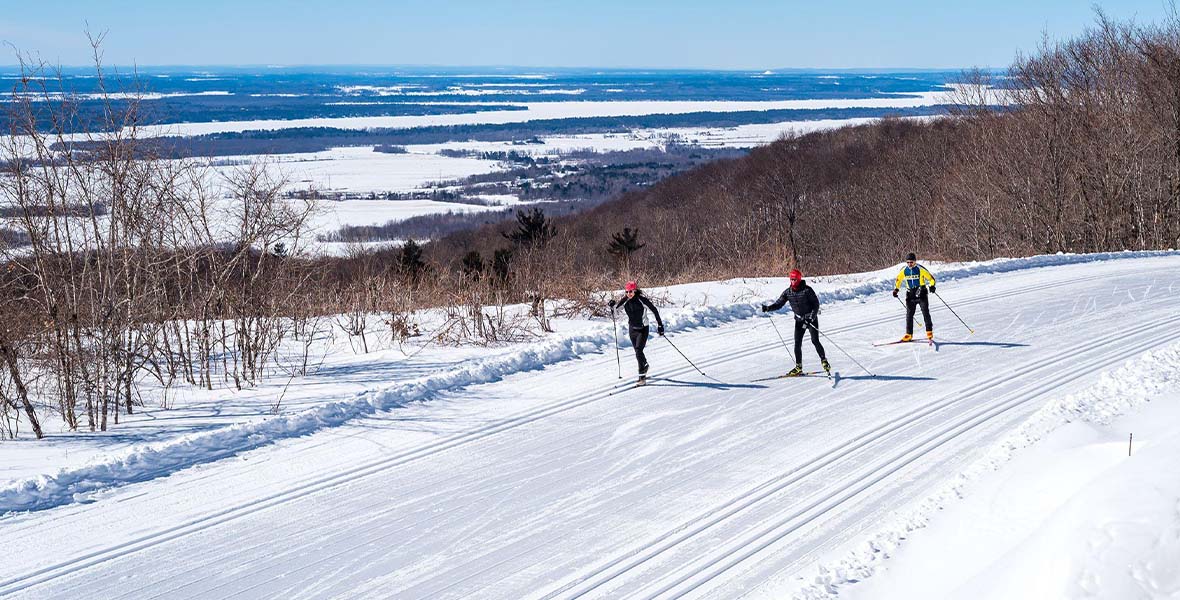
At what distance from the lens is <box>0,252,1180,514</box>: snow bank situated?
30.7 ft

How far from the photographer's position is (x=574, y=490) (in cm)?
982

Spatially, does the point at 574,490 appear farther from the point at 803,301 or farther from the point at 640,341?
the point at 803,301

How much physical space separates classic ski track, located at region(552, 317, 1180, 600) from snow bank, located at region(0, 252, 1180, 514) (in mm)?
809

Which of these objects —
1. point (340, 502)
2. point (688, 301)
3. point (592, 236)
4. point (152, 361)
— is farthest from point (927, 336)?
point (592, 236)

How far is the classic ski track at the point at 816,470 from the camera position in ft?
25.9

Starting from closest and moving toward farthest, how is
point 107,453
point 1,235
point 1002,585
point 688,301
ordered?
1. point 1002,585
2. point 107,453
3. point 1,235
4. point 688,301

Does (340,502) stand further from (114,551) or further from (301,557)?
(114,551)

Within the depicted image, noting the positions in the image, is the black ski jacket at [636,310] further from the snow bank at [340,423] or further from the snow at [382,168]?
the snow at [382,168]

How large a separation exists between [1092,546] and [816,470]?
3.23m

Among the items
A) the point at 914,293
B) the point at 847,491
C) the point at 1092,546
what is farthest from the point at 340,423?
the point at 914,293

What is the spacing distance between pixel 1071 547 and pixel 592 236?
81.6 metres

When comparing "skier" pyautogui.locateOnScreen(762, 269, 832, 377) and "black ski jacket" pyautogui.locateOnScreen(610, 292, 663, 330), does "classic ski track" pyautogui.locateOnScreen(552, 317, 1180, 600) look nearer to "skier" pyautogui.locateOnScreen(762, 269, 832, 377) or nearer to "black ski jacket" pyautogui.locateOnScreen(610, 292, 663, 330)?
"skier" pyautogui.locateOnScreen(762, 269, 832, 377)

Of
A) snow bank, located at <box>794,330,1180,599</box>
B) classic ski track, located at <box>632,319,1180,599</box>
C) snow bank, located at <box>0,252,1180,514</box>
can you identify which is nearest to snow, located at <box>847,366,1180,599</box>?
snow bank, located at <box>794,330,1180,599</box>

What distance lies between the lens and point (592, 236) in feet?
290
